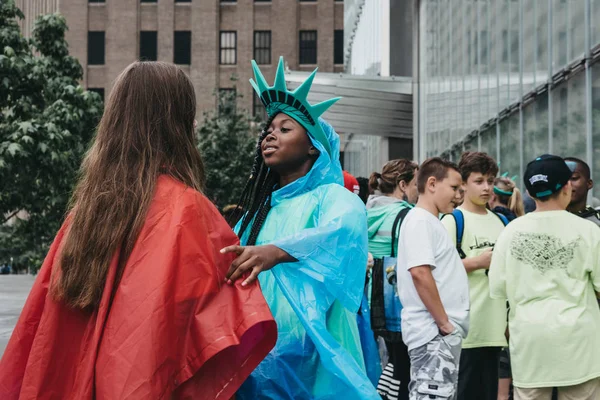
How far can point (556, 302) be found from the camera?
4746mm

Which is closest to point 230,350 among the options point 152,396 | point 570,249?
point 152,396

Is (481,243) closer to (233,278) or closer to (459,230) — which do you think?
(459,230)

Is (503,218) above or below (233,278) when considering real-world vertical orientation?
above

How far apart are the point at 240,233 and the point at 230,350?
102 centimetres

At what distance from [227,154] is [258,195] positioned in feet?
103

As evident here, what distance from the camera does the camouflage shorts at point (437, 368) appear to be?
509cm

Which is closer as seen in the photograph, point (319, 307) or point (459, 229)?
point (319, 307)

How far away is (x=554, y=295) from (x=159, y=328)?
279cm

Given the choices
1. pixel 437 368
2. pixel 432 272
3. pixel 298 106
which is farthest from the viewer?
pixel 432 272

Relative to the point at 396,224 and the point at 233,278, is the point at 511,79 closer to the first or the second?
the point at 396,224

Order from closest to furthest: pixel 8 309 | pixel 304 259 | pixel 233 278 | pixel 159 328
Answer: pixel 159 328, pixel 233 278, pixel 304 259, pixel 8 309

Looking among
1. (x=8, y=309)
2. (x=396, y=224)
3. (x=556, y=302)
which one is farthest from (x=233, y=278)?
(x=8, y=309)

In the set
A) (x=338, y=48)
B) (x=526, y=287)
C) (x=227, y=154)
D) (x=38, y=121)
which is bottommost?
(x=526, y=287)

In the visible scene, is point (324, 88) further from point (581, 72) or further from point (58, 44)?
point (581, 72)
